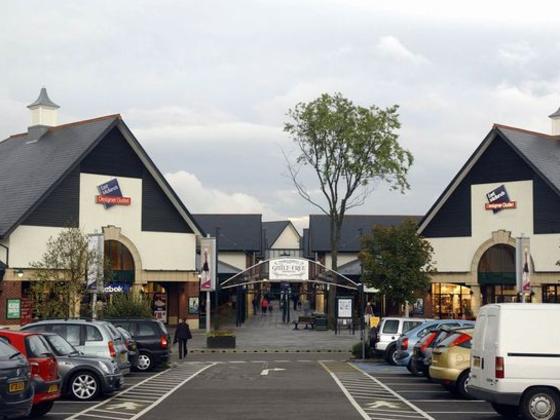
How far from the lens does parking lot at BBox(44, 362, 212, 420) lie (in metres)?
17.8

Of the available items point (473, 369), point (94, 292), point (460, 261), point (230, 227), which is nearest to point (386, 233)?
point (460, 261)

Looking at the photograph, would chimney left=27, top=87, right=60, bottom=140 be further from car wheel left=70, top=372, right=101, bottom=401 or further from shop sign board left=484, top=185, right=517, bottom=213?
car wheel left=70, top=372, right=101, bottom=401

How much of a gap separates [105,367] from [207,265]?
28.6 meters

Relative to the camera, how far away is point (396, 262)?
157ft

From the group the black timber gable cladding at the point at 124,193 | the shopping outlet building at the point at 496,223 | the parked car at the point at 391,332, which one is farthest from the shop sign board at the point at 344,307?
the parked car at the point at 391,332

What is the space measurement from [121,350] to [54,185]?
2888 centimetres

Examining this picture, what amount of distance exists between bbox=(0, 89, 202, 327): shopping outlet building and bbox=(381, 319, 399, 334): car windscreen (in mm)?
21624

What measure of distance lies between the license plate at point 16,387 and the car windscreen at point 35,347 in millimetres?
2002

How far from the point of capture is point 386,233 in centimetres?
4878

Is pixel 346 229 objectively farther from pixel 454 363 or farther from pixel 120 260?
pixel 454 363

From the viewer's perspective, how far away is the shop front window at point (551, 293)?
5347 centimetres

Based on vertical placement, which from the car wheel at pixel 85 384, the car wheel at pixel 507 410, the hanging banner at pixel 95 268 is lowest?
the car wheel at pixel 507 410

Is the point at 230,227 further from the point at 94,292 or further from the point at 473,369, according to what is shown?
the point at 473,369

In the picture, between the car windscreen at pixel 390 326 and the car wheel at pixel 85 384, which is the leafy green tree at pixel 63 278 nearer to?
the car windscreen at pixel 390 326
